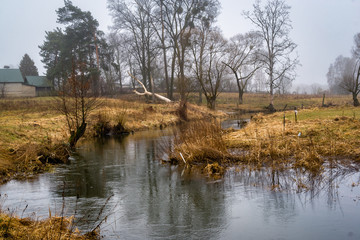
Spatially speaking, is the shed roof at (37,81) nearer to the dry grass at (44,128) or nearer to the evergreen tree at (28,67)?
the evergreen tree at (28,67)

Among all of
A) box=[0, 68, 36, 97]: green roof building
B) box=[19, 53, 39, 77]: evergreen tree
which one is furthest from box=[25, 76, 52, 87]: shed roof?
box=[19, 53, 39, 77]: evergreen tree

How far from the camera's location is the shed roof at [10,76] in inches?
2084

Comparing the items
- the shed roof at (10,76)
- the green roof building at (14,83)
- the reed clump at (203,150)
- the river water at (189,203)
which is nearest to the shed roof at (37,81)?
the green roof building at (14,83)

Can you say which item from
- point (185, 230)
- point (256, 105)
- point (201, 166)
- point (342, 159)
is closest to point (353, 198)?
point (342, 159)

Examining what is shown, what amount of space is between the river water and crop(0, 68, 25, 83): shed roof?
46654 mm

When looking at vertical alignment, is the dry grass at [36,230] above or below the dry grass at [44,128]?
below

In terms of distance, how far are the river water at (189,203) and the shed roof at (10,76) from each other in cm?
4665

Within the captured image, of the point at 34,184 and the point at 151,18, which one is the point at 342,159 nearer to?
the point at 34,184

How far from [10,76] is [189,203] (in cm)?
5357

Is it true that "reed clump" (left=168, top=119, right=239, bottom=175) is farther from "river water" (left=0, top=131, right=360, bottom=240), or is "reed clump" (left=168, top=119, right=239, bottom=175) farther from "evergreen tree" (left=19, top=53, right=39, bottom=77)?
"evergreen tree" (left=19, top=53, right=39, bottom=77)

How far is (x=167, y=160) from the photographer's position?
13.1m

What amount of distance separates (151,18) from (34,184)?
3036cm

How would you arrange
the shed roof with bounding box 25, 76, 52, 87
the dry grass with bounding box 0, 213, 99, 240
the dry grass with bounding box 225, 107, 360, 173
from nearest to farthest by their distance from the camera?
the dry grass with bounding box 0, 213, 99, 240 → the dry grass with bounding box 225, 107, 360, 173 → the shed roof with bounding box 25, 76, 52, 87

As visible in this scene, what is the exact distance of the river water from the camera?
6.59 metres
